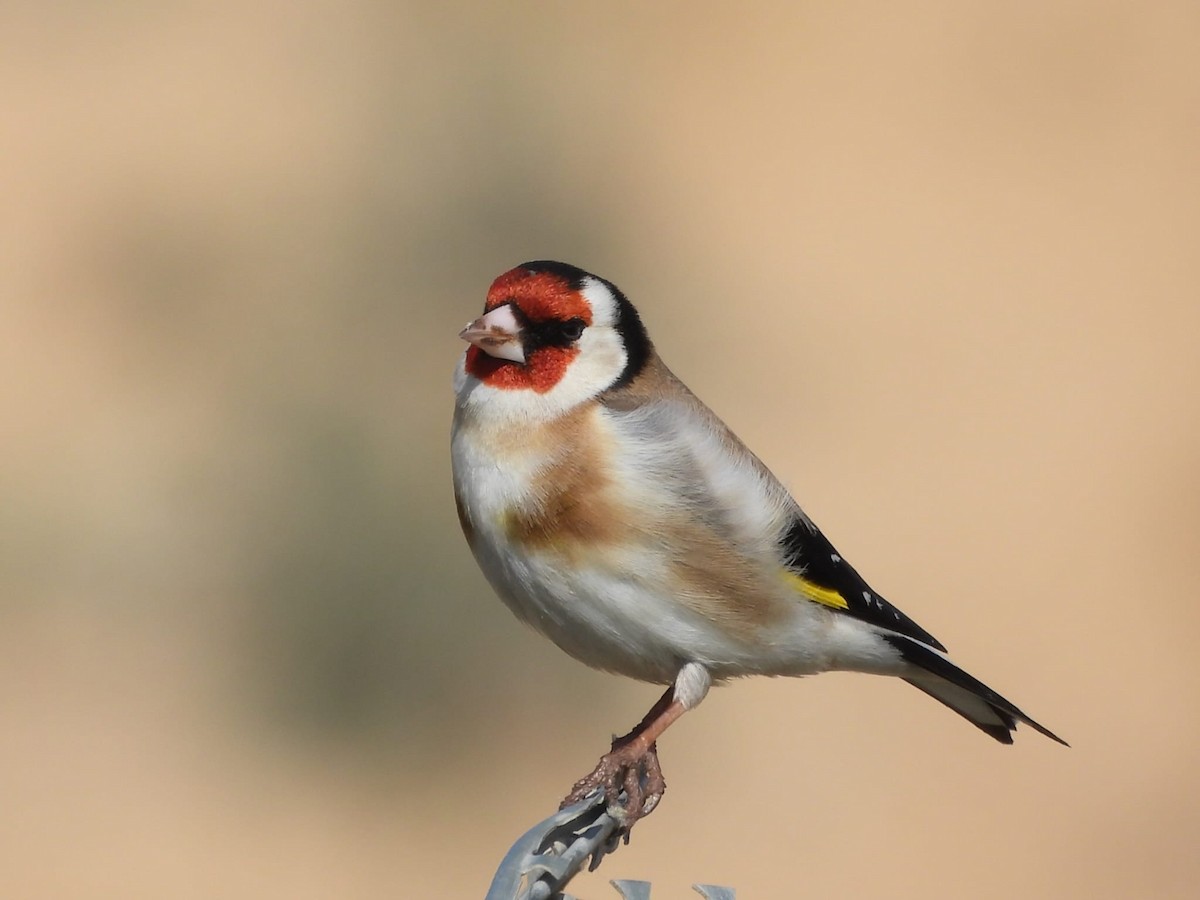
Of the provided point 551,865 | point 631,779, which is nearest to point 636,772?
point 631,779

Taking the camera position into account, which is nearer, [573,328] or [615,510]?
[615,510]

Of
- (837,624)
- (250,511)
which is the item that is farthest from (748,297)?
(837,624)

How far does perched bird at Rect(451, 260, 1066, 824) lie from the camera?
345 cm

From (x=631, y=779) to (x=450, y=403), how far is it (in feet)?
19.6

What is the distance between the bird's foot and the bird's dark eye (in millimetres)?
861

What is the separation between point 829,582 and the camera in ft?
12.7

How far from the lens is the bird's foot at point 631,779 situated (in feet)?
11.5

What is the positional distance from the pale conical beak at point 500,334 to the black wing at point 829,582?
771 millimetres

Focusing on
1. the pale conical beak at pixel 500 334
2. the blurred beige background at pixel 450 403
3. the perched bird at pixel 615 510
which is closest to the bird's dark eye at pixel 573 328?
the perched bird at pixel 615 510

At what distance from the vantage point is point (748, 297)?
1041cm

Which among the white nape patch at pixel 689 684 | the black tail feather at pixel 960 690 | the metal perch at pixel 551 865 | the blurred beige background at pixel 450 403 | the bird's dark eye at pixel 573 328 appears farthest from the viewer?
the blurred beige background at pixel 450 403

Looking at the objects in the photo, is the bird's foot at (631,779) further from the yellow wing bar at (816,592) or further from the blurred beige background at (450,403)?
the blurred beige background at (450,403)

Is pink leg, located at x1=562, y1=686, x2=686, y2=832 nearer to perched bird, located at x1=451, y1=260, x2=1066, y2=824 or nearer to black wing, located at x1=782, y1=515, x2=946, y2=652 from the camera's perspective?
perched bird, located at x1=451, y1=260, x2=1066, y2=824

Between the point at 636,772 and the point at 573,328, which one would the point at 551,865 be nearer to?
the point at 636,772
